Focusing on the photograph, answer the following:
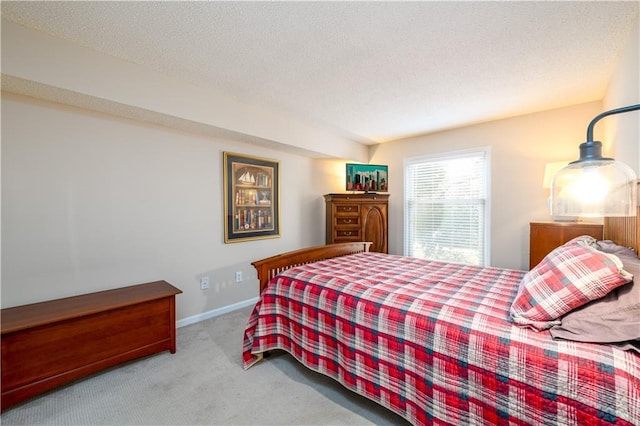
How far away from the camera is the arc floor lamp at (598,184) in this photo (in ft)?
3.25

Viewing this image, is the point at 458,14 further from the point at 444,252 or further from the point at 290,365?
the point at 444,252

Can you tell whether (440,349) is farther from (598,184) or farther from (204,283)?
(204,283)

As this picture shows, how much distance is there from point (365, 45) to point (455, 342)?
6.14 feet

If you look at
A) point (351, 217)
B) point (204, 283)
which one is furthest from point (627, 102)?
point (204, 283)

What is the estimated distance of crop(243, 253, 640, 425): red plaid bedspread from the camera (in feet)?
3.19

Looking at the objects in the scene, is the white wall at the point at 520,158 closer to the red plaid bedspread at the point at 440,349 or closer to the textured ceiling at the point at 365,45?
the textured ceiling at the point at 365,45

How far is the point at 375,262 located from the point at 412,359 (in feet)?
3.95

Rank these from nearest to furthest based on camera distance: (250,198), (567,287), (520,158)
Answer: (567,287) → (520,158) → (250,198)

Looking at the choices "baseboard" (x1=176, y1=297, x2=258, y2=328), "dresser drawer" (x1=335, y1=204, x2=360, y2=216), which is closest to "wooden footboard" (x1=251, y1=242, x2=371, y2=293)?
"dresser drawer" (x1=335, y1=204, x2=360, y2=216)

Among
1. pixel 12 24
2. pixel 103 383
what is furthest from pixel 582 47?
pixel 103 383

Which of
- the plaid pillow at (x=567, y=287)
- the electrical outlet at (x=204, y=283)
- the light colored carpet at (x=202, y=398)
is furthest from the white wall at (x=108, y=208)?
the plaid pillow at (x=567, y=287)

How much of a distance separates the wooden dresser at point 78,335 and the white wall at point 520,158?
12.1ft

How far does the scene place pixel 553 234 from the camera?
259 cm

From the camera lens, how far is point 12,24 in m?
1.68
